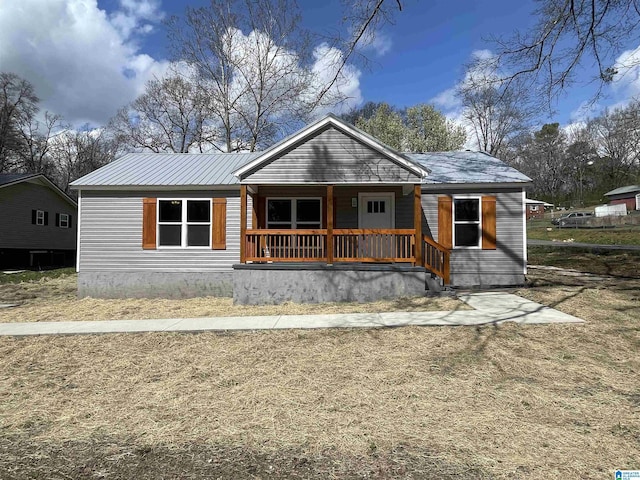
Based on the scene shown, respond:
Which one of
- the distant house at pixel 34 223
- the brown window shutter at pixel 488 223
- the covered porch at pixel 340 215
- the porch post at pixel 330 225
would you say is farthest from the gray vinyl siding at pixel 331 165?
the distant house at pixel 34 223

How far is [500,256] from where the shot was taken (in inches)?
467

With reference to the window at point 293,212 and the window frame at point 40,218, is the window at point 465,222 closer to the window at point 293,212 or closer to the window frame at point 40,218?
the window at point 293,212

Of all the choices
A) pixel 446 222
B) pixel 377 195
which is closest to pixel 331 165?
pixel 377 195

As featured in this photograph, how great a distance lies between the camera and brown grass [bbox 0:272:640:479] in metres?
3.20

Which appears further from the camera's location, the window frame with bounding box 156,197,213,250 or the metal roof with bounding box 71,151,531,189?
the window frame with bounding box 156,197,213,250

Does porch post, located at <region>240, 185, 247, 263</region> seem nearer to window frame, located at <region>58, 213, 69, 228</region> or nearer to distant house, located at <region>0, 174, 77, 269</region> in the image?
distant house, located at <region>0, 174, 77, 269</region>

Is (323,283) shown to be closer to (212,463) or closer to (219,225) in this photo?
(219,225)

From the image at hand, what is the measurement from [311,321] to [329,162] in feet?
15.1

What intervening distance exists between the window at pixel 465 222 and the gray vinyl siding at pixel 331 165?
2.54 meters

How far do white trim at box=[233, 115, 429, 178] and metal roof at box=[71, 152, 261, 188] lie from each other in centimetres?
85

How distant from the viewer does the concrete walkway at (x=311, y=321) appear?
23.9ft

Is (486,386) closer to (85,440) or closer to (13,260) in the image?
(85,440)

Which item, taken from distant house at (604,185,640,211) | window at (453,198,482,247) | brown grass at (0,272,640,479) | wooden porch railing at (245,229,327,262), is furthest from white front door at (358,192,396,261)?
distant house at (604,185,640,211)

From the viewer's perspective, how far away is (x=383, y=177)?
34.0 feet
